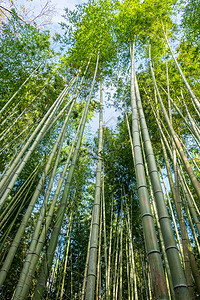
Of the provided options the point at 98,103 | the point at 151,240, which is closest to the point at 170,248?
the point at 151,240

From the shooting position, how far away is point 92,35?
4.19 metres

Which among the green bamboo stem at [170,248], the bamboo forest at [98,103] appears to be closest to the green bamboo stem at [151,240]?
the green bamboo stem at [170,248]

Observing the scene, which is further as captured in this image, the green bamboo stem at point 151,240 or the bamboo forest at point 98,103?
the bamboo forest at point 98,103

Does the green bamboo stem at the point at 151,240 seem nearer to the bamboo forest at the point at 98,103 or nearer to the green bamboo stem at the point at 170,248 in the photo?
the green bamboo stem at the point at 170,248

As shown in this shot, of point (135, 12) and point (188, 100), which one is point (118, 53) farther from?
point (188, 100)

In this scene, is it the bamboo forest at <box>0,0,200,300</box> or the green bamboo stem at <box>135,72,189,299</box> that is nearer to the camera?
the green bamboo stem at <box>135,72,189,299</box>

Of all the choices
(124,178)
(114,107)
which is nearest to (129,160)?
(124,178)

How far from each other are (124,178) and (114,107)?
6.45 ft

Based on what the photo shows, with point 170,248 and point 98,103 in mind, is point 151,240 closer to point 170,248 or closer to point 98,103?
point 170,248

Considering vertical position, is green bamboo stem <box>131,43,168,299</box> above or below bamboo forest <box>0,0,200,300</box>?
below

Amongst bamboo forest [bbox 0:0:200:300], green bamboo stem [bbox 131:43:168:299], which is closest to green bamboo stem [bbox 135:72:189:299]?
green bamboo stem [bbox 131:43:168:299]

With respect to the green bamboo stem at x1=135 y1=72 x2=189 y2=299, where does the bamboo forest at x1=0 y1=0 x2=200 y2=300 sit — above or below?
above

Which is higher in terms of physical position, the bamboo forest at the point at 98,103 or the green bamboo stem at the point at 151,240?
the bamboo forest at the point at 98,103

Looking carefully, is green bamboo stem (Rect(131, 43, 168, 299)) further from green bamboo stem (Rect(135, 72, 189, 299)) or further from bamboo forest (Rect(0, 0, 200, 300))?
bamboo forest (Rect(0, 0, 200, 300))
